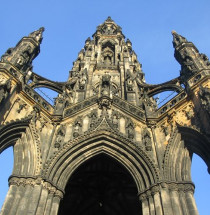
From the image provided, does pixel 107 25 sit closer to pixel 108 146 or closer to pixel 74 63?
pixel 74 63

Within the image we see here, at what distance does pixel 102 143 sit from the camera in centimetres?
1180

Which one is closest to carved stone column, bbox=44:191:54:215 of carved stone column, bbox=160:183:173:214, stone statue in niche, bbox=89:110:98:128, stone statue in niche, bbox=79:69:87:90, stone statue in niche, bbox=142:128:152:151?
stone statue in niche, bbox=89:110:98:128

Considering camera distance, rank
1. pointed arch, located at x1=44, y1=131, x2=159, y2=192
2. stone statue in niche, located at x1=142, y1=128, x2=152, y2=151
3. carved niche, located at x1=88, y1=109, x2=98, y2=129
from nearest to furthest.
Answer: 1. pointed arch, located at x1=44, y1=131, x2=159, y2=192
2. stone statue in niche, located at x1=142, y1=128, x2=152, y2=151
3. carved niche, located at x1=88, y1=109, x2=98, y2=129

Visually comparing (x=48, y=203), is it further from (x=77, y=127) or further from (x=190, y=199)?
(x=190, y=199)

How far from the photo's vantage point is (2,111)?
10867mm

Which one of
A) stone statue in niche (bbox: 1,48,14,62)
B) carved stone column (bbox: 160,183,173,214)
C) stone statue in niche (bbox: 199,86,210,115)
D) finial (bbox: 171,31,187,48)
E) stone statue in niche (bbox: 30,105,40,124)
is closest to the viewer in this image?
carved stone column (bbox: 160,183,173,214)

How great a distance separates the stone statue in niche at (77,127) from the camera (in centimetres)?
1214

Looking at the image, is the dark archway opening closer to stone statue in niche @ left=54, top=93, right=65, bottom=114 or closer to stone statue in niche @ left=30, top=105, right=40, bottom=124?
stone statue in niche @ left=54, top=93, right=65, bottom=114

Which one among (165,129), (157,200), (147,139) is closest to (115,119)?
(147,139)

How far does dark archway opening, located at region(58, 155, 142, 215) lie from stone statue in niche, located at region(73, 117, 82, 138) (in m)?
2.49

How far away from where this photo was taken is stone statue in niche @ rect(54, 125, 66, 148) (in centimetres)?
1168

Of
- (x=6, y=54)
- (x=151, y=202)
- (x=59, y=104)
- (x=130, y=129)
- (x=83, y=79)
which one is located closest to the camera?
(x=151, y=202)

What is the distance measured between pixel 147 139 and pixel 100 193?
5149 millimetres

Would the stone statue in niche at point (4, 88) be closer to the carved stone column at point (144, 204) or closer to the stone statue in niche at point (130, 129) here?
the stone statue in niche at point (130, 129)
